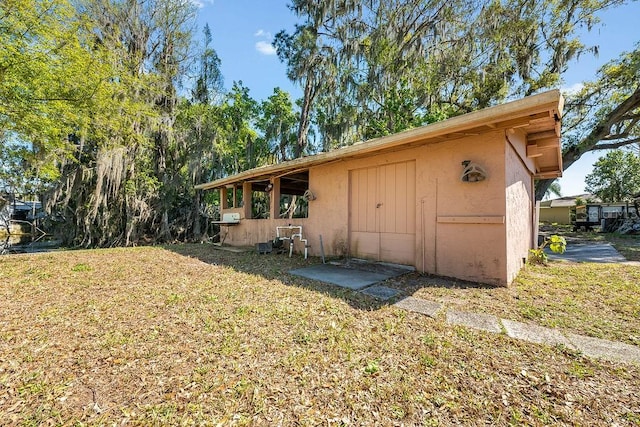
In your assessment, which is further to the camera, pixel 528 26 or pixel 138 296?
pixel 528 26

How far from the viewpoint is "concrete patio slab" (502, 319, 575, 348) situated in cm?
238

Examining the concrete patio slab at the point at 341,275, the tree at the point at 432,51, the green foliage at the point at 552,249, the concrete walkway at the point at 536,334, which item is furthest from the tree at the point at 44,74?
the green foliage at the point at 552,249

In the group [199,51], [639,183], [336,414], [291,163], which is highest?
[199,51]

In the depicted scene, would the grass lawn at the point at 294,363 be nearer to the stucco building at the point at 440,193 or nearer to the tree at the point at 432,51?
the stucco building at the point at 440,193

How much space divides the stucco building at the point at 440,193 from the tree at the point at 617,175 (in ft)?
94.1

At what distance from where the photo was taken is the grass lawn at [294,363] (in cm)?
158

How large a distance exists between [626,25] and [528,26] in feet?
12.4

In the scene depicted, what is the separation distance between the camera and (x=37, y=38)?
5.34 metres

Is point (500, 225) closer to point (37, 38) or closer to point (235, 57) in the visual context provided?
point (37, 38)

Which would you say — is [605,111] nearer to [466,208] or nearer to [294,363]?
[466,208]

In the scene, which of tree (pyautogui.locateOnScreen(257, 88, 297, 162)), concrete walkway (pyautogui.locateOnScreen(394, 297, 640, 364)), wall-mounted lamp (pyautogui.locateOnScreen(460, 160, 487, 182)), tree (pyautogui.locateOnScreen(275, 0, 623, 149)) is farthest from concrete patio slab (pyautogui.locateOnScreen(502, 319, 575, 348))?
tree (pyautogui.locateOnScreen(257, 88, 297, 162))

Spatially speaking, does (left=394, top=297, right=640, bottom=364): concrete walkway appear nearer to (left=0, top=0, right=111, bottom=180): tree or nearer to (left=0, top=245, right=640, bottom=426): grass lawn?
(left=0, top=245, right=640, bottom=426): grass lawn

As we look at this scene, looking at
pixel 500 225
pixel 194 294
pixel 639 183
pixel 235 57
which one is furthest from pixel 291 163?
pixel 639 183

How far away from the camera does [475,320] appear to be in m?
2.83
